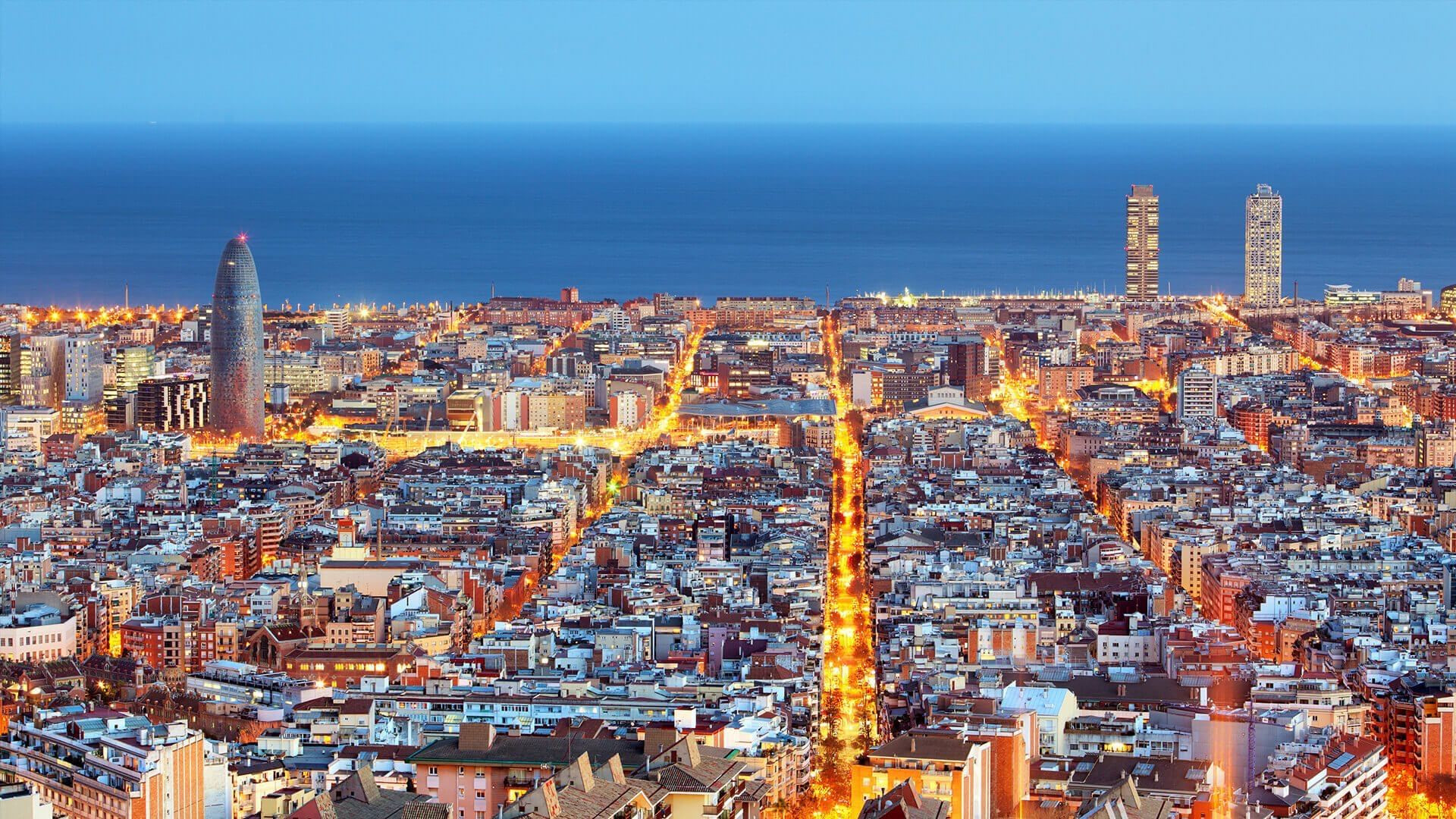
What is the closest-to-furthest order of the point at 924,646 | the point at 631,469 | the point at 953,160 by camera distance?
the point at 924,646, the point at 631,469, the point at 953,160

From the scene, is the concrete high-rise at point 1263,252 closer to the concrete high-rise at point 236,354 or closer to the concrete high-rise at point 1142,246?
the concrete high-rise at point 1142,246

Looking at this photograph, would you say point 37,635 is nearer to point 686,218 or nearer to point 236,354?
point 236,354

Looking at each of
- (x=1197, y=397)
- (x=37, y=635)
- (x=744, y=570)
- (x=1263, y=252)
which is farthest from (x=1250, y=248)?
(x=37, y=635)

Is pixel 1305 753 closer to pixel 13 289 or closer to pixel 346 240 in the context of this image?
pixel 13 289

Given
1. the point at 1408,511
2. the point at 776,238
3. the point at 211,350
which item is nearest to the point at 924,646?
the point at 1408,511

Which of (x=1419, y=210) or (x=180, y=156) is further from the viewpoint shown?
(x=180, y=156)
